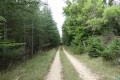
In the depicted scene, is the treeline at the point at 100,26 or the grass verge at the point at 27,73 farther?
the treeline at the point at 100,26

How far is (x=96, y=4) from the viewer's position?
11.8 meters

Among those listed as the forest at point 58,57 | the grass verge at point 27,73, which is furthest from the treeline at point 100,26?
the grass verge at point 27,73

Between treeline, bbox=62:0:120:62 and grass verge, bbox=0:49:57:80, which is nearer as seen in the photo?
grass verge, bbox=0:49:57:80

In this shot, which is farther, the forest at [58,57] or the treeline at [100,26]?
the treeline at [100,26]

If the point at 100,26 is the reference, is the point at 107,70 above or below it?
below

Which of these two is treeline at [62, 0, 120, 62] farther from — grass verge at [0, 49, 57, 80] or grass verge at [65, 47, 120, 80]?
grass verge at [0, 49, 57, 80]

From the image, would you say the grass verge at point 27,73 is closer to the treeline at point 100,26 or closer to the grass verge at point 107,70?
the grass verge at point 107,70

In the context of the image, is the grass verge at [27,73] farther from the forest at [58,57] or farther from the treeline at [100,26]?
the treeline at [100,26]

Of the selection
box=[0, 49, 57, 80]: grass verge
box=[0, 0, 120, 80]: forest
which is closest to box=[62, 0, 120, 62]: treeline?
box=[0, 0, 120, 80]: forest

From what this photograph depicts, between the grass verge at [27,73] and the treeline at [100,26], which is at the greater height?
the treeline at [100,26]

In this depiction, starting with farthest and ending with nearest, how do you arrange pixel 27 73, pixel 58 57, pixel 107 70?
pixel 58 57 → pixel 107 70 → pixel 27 73

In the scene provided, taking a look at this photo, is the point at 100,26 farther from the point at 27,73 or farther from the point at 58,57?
the point at 27,73

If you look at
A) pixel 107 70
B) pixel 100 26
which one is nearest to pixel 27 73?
pixel 107 70

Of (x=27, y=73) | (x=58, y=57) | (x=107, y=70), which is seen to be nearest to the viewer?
(x=27, y=73)
